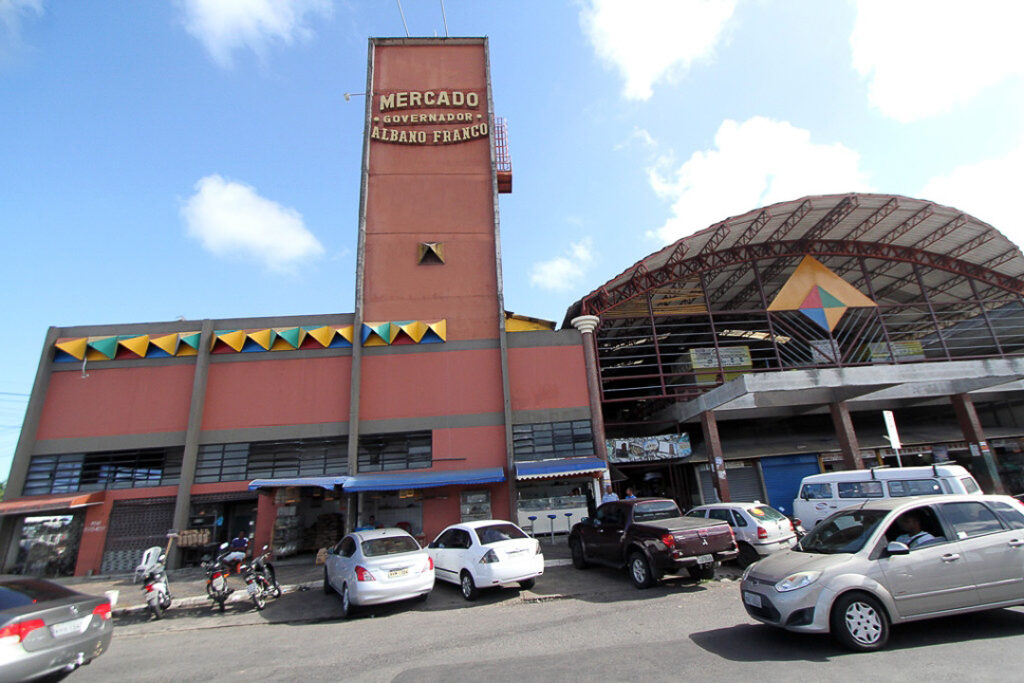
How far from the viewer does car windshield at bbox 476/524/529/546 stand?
33.1 feet

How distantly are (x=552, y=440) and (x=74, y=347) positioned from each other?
702 inches

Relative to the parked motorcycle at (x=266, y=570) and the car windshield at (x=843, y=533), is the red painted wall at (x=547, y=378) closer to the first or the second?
the parked motorcycle at (x=266, y=570)

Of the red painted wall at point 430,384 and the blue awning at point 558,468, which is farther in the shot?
the red painted wall at point 430,384

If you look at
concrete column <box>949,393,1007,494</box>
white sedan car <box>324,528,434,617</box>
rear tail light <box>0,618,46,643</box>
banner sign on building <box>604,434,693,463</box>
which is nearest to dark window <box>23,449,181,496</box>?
white sedan car <box>324,528,434,617</box>

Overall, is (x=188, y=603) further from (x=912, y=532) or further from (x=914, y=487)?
(x=914, y=487)

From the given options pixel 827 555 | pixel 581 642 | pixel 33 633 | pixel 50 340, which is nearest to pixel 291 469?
pixel 50 340

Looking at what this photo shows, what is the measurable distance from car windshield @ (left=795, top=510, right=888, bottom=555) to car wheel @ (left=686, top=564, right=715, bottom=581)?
112 inches

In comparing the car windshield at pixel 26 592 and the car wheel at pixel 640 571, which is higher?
the car windshield at pixel 26 592

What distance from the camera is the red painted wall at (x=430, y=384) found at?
713 inches

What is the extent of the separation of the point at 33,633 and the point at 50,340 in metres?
17.1

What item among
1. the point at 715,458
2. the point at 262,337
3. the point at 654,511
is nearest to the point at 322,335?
the point at 262,337

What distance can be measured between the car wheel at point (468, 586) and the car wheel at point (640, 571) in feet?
10.7

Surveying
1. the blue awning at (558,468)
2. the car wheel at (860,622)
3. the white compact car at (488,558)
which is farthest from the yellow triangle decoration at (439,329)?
the car wheel at (860,622)

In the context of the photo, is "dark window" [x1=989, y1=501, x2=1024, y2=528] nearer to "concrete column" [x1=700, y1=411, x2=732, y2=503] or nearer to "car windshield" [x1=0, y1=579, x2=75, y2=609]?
"car windshield" [x1=0, y1=579, x2=75, y2=609]
